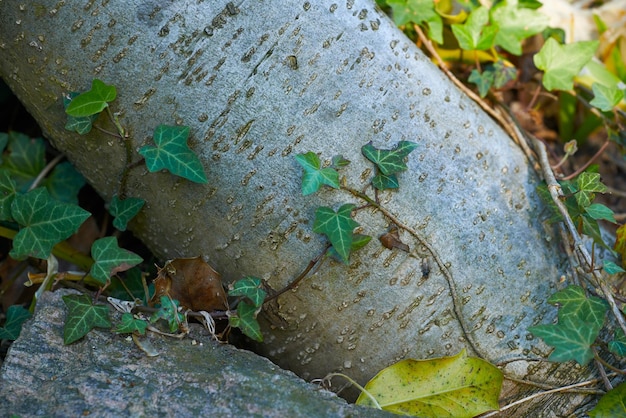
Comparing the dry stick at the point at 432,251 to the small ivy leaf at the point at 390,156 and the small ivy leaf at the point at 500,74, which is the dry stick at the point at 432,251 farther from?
the small ivy leaf at the point at 500,74

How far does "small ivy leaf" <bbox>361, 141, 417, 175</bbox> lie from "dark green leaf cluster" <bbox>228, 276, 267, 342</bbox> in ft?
1.36

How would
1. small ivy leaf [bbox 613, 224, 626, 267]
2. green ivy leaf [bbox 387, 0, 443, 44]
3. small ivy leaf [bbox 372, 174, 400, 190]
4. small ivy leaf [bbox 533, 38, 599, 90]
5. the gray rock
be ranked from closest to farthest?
the gray rock
small ivy leaf [bbox 372, 174, 400, 190]
small ivy leaf [bbox 613, 224, 626, 267]
green ivy leaf [bbox 387, 0, 443, 44]
small ivy leaf [bbox 533, 38, 599, 90]

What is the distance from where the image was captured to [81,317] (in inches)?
53.1

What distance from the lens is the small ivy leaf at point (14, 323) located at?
155cm

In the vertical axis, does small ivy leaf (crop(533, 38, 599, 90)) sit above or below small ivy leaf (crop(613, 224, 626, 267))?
above

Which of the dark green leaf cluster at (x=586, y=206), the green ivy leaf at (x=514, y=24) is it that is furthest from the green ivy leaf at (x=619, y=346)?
the green ivy leaf at (x=514, y=24)

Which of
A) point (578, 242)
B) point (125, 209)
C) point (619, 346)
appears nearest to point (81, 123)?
point (125, 209)

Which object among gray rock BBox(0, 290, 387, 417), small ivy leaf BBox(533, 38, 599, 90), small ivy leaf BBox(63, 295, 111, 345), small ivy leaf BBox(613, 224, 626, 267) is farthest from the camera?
small ivy leaf BBox(533, 38, 599, 90)

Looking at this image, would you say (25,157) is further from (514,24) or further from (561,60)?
(561,60)

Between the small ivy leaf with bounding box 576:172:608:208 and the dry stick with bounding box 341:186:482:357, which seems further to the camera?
the small ivy leaf with bounding box 576:172:608:208

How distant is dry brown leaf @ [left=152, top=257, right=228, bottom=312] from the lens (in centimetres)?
149

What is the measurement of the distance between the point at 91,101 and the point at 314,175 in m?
0.56

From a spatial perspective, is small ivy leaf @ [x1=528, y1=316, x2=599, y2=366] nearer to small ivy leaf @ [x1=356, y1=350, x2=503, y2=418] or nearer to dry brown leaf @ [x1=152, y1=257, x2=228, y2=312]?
small ivy leaf @ [x1=356, y1=350, x2=503, y2=418]

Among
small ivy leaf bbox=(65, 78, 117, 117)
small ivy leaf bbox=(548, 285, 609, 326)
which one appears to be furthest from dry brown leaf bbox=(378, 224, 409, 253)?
small ivy leaf bbox=(65, 78, 117, 117)
